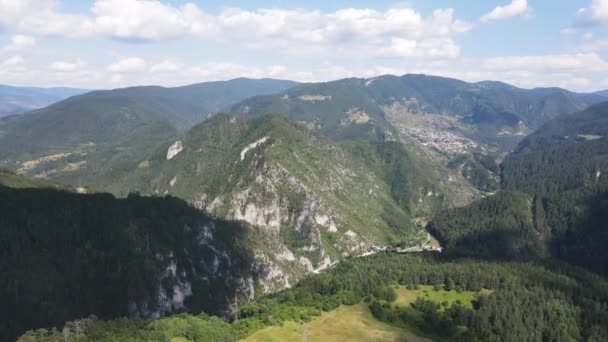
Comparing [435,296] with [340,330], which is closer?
[340,330]

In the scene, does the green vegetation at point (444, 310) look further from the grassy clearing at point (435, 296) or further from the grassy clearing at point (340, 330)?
the grassy clearing at point (340, 330)

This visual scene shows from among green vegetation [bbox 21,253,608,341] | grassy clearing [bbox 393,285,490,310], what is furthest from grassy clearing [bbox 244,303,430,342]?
grassy clearing [bbox 393,285,490,310]

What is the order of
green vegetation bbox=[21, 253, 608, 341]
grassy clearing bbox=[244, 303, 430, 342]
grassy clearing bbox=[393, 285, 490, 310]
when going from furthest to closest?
1. grassy clearing bbox=[393, 285, 490, 310]
2. green vegetation bbox=[21, 253, 608, 341]
3. grassy clearing bbox=[244, 303, 430, 342]

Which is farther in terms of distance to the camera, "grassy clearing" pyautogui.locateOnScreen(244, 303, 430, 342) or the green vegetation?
the green vegetation

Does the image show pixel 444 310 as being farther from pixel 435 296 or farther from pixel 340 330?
pixel 340 330

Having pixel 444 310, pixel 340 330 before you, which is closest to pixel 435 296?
pixel 444 310

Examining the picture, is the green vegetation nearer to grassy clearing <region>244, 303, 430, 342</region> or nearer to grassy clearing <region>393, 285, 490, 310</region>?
grassy clearing <region>393, 285, 490, 310</region>

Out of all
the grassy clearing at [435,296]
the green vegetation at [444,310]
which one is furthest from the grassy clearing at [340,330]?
the grassy clearing at [435,296]

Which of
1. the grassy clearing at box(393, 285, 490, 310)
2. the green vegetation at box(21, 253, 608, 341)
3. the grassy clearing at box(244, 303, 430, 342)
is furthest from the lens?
the grassy clearing at box(393, 285, 490, 310)

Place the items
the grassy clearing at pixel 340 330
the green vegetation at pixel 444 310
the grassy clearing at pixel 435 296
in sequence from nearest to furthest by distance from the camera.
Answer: the grassy clearing at pixel 340 330, the green vegetation at pixel 444 310, the grassy clearing at pixel 435 296
